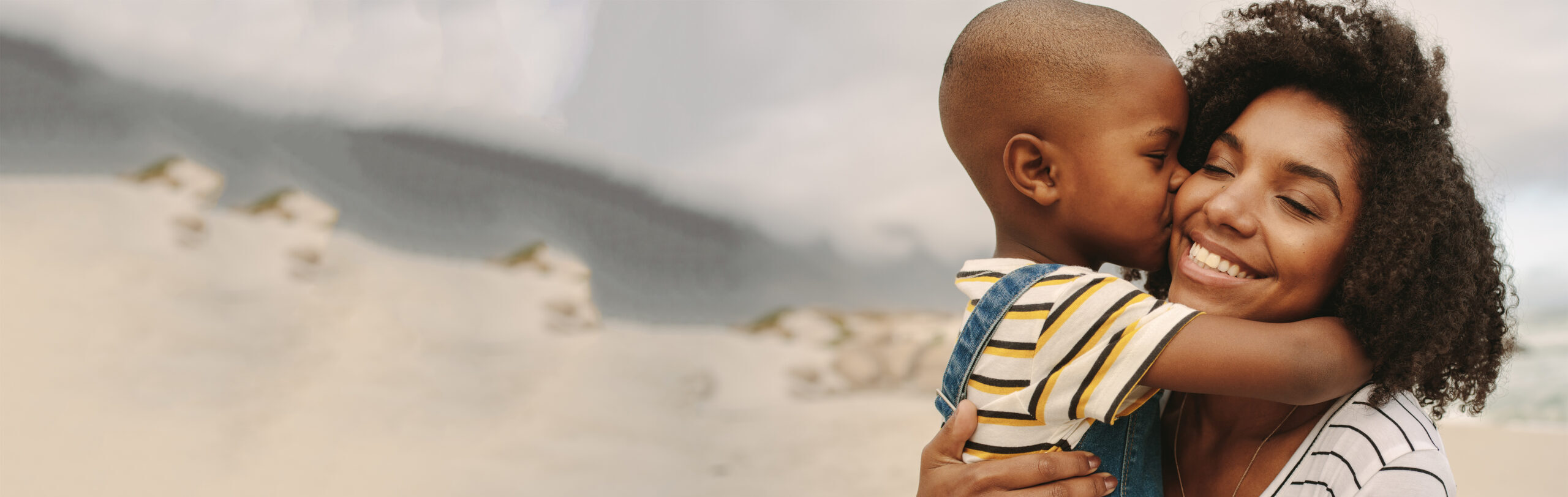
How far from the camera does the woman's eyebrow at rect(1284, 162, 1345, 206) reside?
1.23 meters

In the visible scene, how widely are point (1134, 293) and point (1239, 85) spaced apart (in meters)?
0.52

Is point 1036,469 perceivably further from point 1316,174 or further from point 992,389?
point 1316,174

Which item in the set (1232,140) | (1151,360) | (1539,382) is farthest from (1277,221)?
(1539,382)

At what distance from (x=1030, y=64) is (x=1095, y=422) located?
0.57 m

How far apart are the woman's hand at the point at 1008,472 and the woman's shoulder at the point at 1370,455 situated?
10.7 inches

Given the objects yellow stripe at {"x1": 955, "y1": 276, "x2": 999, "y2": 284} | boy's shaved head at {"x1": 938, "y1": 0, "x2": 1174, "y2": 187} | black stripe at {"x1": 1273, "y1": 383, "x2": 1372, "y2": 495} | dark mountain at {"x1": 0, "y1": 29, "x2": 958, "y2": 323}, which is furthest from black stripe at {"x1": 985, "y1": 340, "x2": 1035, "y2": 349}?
dark mountain at {"x1": 0, "y1": 29, "x2": 958, "y2": 323}

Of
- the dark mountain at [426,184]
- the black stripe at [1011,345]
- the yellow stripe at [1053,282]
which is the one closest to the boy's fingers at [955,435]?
the black stripe at [1011,345]

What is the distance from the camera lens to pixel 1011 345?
1238 millimetres

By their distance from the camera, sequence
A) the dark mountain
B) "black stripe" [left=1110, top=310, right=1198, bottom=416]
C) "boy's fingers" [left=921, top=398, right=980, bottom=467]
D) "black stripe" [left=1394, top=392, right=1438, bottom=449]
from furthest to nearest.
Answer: the dark mountain, "boy's fingers" [left=921, top=398, right=980, bottom=467], "black stripe" [left=1394, top=392, right=1438, bottom=449], "black stripe" [left=1110, top=310, right=1198, bottom=416]

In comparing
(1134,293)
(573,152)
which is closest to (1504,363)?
(1134,293)

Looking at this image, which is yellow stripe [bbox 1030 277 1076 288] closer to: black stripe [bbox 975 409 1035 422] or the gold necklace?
black stripe [bbox 975 409 1035 422]

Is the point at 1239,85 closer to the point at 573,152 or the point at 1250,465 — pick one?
the point at 1250,465

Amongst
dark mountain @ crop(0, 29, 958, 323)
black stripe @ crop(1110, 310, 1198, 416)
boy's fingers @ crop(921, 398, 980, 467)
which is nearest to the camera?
black stripe @ crop(1110, 310, 1198, 416)

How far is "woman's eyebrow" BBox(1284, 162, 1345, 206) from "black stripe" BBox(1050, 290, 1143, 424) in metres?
0.31
